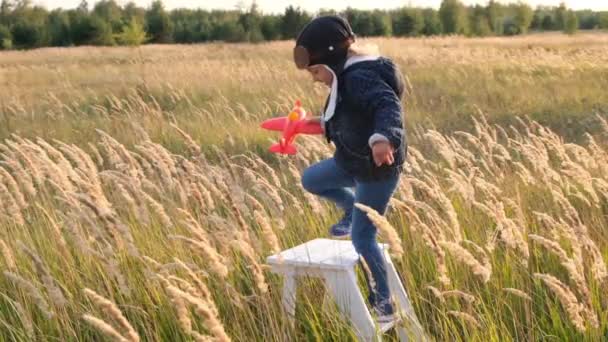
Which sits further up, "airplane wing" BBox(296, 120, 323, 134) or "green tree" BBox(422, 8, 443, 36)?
"airplane wing" BBox(296, 120, 323, 134)

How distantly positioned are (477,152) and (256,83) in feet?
20.7

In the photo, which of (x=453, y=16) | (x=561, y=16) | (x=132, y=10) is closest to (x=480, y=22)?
(x=453, y=16)

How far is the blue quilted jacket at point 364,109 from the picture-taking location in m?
2.90

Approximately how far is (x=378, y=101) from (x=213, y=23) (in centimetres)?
6551

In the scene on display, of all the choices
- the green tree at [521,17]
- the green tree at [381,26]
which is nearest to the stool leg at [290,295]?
the green tree at [381,26]

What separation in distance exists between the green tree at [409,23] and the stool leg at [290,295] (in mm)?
70702

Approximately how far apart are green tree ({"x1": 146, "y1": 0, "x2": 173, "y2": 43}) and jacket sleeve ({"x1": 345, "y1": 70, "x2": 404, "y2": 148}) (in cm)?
6521

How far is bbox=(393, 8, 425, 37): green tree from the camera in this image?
73250mm

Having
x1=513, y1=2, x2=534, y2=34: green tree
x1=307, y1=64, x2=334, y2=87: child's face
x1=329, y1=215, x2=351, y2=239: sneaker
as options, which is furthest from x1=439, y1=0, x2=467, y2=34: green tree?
x1=307, y1=64, x2=334, y2=87: child's face

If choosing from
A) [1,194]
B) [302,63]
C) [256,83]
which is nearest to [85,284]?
[1,194]

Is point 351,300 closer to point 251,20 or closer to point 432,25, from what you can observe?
point 251,20

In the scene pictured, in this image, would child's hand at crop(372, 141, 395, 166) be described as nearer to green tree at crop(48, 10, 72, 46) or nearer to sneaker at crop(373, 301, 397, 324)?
sneaker at crop(373, 301, 397, 324)

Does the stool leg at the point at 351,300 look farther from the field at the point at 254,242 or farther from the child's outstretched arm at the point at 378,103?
the child's outstretched arm at the point at 378,103

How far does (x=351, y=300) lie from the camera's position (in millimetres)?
2869
